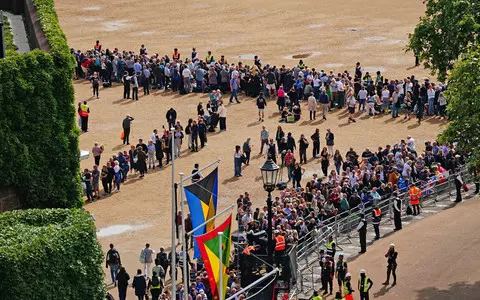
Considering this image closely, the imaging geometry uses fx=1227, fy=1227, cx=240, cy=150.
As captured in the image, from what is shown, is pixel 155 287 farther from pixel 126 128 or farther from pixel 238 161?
pixel 126 128

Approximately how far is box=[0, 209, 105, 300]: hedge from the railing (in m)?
10.0

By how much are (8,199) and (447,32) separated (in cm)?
1602

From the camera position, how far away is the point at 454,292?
124 feet

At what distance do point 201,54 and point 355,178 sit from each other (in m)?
25.7

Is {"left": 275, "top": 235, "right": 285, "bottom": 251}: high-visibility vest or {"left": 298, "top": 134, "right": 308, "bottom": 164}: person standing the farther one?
{"left": 298, "top": 134, "right": 308, "bottom": 164}: person standing

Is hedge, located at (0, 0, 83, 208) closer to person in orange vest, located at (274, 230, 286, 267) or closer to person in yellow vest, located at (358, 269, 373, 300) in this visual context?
person in orange vest, located at (274, 230, 286, 267)

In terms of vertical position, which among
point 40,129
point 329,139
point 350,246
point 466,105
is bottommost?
point 350,246

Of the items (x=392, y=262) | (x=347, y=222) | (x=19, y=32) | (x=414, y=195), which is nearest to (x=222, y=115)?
(x=414, y=195)

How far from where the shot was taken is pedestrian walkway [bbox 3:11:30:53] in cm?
3631

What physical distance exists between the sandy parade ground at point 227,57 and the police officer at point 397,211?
0.66 m

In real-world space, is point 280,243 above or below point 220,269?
below

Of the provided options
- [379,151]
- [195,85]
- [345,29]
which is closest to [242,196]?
[379,151]

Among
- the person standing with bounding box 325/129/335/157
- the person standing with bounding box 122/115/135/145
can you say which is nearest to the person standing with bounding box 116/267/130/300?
the person standing with bounding box 325/129/335/157

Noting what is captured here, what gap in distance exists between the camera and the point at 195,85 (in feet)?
200
